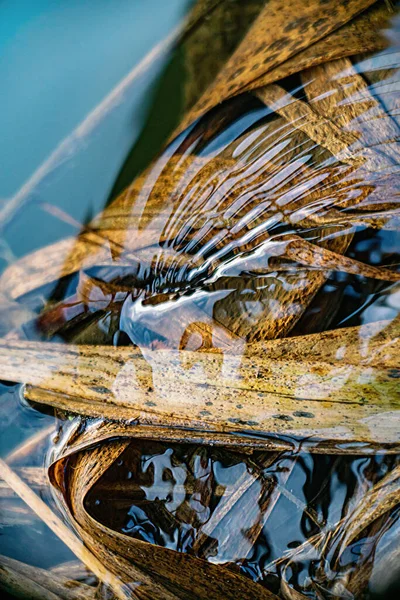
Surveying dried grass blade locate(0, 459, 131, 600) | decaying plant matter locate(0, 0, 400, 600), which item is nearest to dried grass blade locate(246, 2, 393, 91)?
decaying plant matter locate(0, 0, 400, 600)

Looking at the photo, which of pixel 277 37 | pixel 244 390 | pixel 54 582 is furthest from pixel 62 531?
pixel 277 37

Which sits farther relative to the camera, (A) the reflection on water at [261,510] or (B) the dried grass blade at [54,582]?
(B) the dried grass blade at [54,582]

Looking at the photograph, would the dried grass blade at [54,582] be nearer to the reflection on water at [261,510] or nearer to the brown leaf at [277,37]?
the reflection on water at [261,510]

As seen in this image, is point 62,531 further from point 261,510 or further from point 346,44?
point 346,44

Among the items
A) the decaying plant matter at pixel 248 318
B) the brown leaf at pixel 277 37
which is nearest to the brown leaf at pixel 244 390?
the decaying plant matter at pixel 248 318

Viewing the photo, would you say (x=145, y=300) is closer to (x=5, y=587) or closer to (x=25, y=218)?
(x=25, y=218)

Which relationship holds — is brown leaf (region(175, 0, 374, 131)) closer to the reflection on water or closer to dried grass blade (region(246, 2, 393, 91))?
dried grass blade (region(246, 2, 393, 91))

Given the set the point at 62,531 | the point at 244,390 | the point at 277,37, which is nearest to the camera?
the point at 244,390

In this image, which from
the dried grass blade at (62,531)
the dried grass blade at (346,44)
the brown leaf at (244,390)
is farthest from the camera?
the dried grass blade at (346,44)
